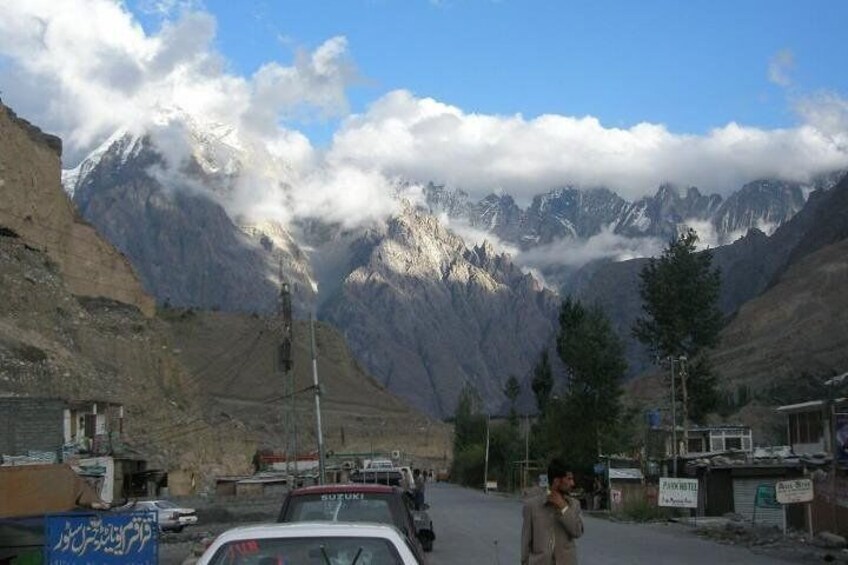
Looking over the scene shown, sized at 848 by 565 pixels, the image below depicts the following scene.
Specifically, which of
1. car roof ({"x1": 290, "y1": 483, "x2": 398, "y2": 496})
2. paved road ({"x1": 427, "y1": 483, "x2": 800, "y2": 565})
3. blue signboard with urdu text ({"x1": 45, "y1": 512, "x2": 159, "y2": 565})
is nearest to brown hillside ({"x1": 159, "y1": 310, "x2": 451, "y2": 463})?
paved road ({"x1": 427, "y1": 483, "x2": 800, "y2": 565})

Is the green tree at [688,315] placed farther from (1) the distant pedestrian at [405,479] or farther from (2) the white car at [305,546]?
(2) the white car at [305,546]

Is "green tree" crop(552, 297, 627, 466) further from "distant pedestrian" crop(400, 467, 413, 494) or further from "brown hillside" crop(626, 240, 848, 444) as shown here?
"distant pedestrian" crop(400, 467, 413, 494)

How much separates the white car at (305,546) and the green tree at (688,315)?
5573 cm

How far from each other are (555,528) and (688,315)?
54.1 meters

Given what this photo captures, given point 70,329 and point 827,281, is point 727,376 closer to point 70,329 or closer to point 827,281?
point 827,281

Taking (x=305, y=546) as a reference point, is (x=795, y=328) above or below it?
above

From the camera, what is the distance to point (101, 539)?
1294 centimetres

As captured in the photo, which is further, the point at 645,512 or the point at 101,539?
the point at 645,512

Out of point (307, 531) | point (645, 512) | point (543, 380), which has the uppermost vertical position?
point (543, 380)

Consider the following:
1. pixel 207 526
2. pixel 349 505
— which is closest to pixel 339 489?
pixel 349 505

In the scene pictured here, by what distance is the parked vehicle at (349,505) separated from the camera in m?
12.4

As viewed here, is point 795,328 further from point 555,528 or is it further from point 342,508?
point 555,528

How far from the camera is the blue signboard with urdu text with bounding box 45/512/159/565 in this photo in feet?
42.0

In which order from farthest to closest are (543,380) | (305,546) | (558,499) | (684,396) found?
(543,380) < (684,396) < (558,499) < (305,546)
